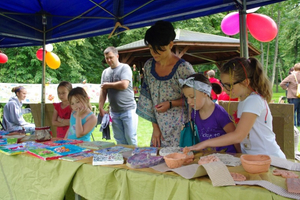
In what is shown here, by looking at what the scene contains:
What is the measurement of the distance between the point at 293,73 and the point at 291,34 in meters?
17.2

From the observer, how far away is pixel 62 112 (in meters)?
2.97

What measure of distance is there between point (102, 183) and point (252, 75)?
1.12 metres

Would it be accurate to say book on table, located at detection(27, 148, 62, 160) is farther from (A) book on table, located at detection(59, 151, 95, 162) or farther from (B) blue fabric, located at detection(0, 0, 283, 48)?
(B) blue fabric, located at detection(0, 0, 283, 48)

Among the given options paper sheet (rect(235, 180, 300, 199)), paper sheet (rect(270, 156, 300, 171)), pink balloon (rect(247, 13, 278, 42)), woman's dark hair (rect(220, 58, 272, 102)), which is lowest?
paper sheet (rect(235, 180, 300, 199))

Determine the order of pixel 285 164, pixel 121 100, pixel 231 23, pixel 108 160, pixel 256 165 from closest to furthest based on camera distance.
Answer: pixel 256 165, pixel 285 164, pixel 108 160, pixel 121 100, pixel 231 23

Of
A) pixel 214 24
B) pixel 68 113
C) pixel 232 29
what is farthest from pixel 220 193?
pixel 214 24

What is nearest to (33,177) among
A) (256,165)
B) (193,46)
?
(256,165)

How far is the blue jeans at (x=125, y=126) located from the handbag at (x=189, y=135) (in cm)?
167

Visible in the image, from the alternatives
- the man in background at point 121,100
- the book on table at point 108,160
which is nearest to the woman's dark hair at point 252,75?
the book on table at point 108,160

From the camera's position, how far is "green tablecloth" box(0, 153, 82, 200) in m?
1.41

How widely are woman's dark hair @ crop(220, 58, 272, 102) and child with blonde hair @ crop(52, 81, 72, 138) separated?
2027 millimetres

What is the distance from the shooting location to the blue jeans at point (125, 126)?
3322mm

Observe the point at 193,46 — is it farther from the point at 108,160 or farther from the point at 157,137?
the point at 108,160

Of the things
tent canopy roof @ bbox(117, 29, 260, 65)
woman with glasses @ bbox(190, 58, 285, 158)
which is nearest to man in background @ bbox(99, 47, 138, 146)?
woman with glasses @ bbox(190, 58, 285, 158)
